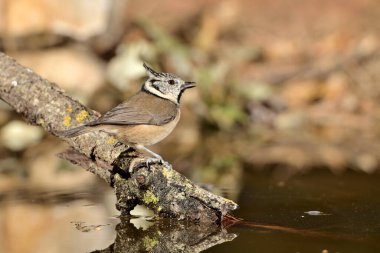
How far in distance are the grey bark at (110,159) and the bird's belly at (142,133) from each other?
7cm

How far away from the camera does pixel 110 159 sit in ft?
16.5

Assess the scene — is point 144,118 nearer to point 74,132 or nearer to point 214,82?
point 74,132

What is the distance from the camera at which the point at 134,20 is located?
11.2 m

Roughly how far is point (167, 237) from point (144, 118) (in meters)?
1.03

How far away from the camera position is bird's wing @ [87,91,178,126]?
5.02 m

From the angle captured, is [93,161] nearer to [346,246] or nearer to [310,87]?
[346,246]

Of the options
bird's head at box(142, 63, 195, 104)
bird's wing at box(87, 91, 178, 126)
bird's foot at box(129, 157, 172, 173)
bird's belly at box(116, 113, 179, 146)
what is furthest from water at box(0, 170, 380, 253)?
bird's head at box(142, 63, 195, 104)

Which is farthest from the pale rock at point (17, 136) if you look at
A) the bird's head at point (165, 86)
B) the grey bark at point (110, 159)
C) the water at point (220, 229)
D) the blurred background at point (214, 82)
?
the bird's head at point (165, 86)

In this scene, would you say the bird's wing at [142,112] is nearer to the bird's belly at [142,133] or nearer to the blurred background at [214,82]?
the bird's belly at [142,133]

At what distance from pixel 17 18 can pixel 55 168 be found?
2484 millimetres

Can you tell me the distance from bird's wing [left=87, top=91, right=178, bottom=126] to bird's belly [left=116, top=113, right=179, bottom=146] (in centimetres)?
3

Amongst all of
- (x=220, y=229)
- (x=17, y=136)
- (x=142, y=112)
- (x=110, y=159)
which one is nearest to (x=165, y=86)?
(x=142, y=112)

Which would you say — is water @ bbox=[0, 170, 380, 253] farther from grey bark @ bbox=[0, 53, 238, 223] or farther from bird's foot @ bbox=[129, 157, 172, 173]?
bird's foot @ bbox=[129, 157, 172, 173]

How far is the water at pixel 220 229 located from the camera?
4.31m
